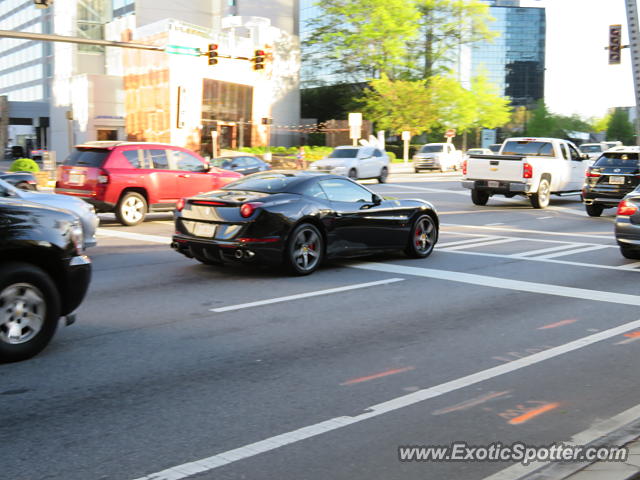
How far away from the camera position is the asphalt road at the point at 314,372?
4074 millimetres

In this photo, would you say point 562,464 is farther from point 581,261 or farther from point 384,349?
point 581,261

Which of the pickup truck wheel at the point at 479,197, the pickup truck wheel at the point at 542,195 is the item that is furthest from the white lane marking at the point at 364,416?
the pickup truck wheel at the point at 479,197

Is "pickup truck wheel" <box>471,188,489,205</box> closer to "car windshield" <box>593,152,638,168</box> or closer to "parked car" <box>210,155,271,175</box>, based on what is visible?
"car windshield" <box>593,152,638,168</box>

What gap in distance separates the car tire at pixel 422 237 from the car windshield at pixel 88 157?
7.58 metres

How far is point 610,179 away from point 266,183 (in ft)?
39.8

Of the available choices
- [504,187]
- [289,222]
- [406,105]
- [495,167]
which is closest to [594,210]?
[504,187]

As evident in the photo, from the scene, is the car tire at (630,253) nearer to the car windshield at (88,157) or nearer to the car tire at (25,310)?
the car tire at (25,310)

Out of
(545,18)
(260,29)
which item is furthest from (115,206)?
(545,18)

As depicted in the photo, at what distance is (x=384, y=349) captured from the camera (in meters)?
6.41

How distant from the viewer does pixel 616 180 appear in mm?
19266

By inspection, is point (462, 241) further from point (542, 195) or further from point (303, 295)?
point (542, 195)

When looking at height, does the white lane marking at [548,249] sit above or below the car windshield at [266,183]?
below

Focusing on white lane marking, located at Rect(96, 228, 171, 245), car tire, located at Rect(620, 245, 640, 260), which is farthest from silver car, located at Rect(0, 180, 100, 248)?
car tire, located at Rect(620, 245, 640, 260)

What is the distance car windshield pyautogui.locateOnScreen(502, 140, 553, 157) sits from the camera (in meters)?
22.7
